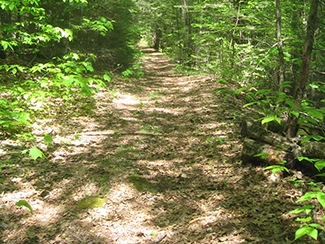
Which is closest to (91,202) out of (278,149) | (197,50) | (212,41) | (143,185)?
(143,185)

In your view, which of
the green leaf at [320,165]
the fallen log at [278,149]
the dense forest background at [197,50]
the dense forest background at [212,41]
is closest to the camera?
the green leaf at [320,165]

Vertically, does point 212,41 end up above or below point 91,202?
above

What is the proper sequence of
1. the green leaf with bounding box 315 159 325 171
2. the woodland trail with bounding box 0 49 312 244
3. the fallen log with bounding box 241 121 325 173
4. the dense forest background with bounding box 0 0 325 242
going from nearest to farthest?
the green leaf with bounding box 315 159 325 171, the woodland trail with bounding box 0 49 312 244, the fallen log with bounding box 241 121 325 173, the dense forest background with bounding box 0 0 325 242

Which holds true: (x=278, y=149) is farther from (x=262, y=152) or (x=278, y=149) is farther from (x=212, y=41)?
(x=212, y=41)

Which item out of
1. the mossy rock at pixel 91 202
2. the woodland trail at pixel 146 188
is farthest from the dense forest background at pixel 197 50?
the mossy rock at pixel 91 202

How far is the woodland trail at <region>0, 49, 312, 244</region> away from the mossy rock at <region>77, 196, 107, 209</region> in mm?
67

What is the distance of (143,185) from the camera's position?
4.10 meters

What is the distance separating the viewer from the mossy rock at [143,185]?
3.99 metres

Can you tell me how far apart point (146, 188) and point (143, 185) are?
0.33 feet

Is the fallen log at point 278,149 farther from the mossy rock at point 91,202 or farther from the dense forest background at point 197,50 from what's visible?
the mossy rock at point 91,202

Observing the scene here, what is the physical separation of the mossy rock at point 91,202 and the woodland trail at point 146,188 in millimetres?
67

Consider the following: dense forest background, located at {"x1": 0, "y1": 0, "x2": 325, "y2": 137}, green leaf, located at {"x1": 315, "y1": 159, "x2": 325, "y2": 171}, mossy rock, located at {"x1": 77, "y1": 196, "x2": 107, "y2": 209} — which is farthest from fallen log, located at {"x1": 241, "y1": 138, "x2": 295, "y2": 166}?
mossy rock, located at {"x1": 77, "y1": 196, "x2": 107, "y2": 209}

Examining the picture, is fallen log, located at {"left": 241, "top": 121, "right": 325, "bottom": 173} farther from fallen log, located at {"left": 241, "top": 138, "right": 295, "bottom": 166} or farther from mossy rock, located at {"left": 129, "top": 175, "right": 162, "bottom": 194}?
mossy rock, located at {"left": 129, "top": 175, "right": 162, "bottom": 194}

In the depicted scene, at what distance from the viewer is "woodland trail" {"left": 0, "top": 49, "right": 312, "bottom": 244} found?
294 centimetres
